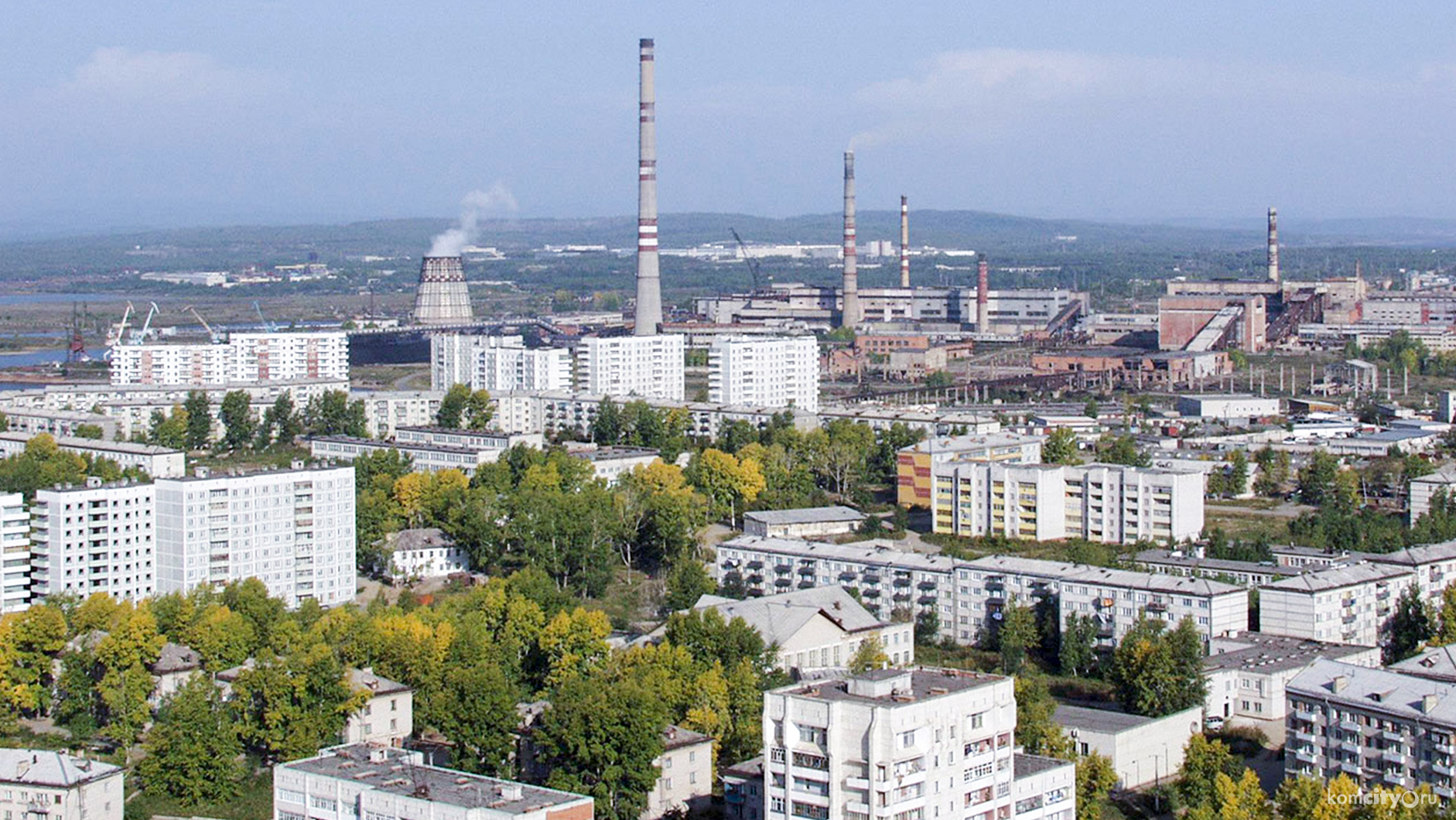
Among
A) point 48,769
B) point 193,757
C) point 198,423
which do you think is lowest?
point 193,757

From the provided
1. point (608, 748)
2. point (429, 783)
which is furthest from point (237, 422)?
point (429, 783)

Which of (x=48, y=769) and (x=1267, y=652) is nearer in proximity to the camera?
(x=48, y=769)

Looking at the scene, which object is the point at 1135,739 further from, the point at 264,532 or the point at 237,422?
the point at 237,422

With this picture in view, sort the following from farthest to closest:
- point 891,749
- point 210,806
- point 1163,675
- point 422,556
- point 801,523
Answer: point 801,523
point 422,556
point 1163,675
point 210,806
point 891,749

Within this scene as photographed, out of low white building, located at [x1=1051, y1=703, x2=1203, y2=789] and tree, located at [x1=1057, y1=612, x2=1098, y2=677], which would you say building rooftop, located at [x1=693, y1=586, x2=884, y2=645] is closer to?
tree, located at [x1=1057, y1=612, x2=1098, y2=677]

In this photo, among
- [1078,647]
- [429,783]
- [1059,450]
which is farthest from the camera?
[1059,450]

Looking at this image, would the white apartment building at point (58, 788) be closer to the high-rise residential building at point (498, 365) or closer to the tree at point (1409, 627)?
the tree at point (1409, 627)

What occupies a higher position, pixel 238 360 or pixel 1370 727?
pixel 238 360

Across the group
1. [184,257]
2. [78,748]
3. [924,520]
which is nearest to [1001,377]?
[924,520]
